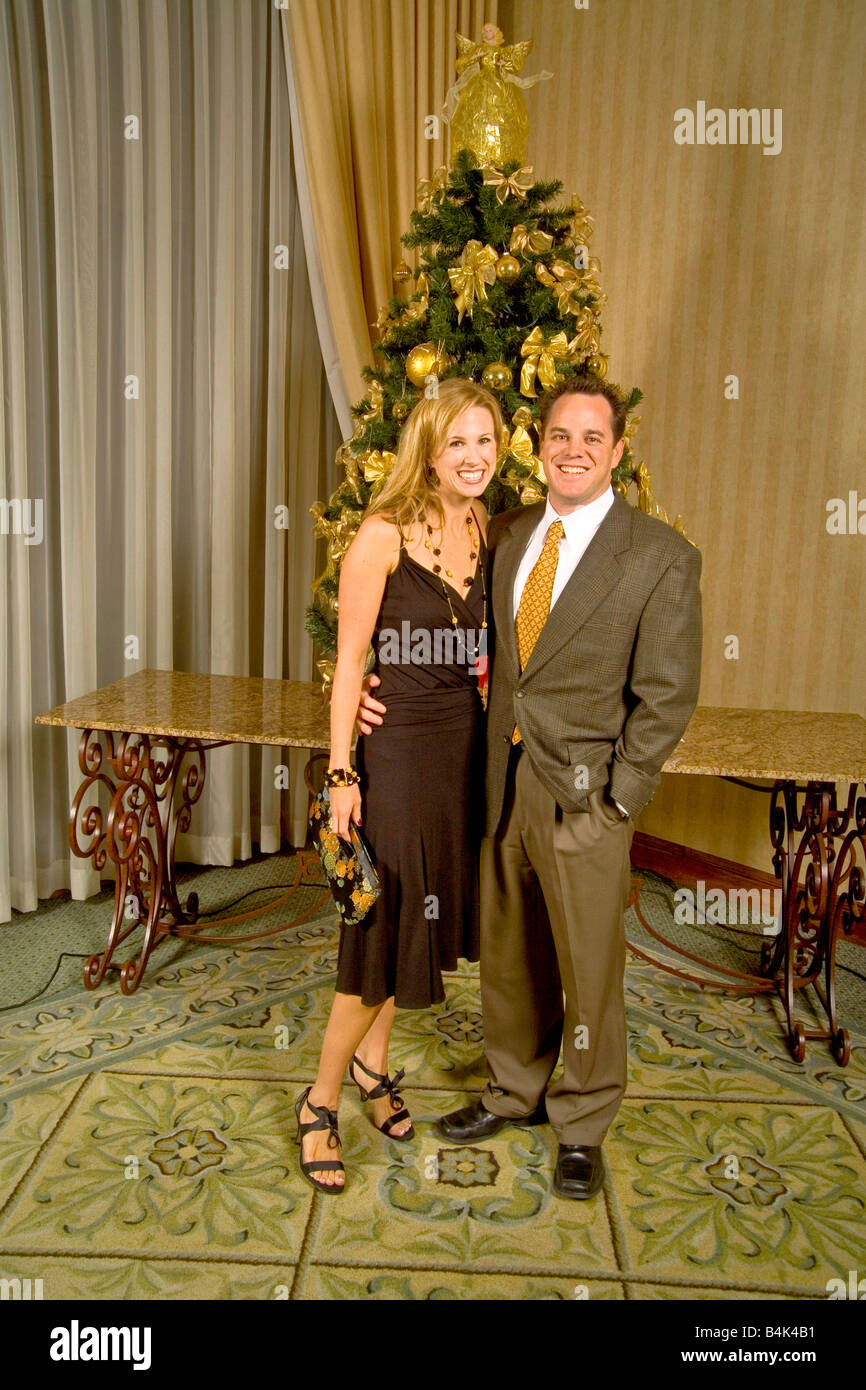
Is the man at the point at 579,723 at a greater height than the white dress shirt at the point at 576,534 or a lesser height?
lesser

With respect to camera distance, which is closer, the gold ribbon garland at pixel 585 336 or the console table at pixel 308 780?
the gold ribbon garland at pixel 585 336

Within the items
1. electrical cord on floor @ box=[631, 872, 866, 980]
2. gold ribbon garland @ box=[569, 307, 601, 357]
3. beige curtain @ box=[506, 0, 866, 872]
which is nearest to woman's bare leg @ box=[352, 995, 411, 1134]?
electrical cord on floor @ box=[631, 872, 866, 980]

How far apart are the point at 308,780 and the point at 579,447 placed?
162 cm

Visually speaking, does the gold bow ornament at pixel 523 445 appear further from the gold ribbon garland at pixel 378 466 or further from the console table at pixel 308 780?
the console table at pixel 308 780

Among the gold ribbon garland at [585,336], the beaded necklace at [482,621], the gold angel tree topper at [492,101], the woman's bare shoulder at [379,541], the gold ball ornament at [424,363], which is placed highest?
the gold angel tree topper at [492,101]

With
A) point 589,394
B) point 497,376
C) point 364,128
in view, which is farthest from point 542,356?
point 364,128

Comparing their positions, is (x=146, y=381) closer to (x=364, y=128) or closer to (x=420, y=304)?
Answer: (x=364, y=128)

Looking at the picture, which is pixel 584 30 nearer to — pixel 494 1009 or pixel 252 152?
pixel 252 152

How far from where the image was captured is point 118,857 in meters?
3.14

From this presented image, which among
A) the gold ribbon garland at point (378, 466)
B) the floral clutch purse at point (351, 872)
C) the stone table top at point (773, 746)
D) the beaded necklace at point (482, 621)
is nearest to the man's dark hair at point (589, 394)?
the beaded necklace at point (482, 621)

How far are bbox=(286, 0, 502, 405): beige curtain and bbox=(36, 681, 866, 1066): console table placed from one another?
1.29 m

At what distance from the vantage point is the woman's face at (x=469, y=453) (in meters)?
2.06

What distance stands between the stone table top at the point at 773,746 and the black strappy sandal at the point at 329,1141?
3.69 feet

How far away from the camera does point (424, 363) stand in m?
2.68
